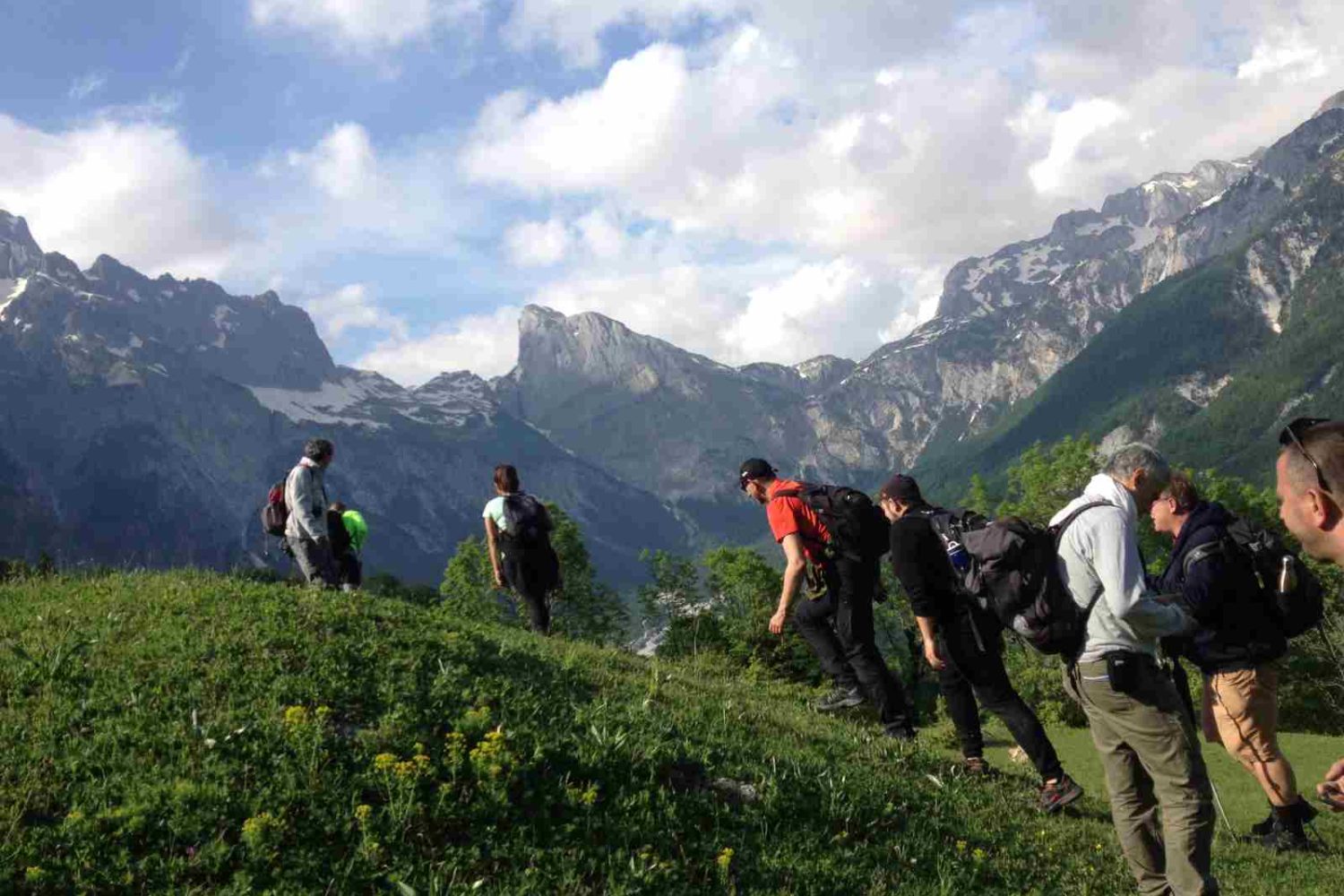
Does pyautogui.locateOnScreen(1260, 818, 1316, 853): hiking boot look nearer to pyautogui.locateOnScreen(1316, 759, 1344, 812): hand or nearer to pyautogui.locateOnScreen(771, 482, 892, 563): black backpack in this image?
pyautogui.locateOnScreen(771, 482, 892, 563): black backpack

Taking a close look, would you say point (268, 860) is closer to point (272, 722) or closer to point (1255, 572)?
point (272, 722)

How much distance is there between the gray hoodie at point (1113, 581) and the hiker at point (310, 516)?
10083 mm

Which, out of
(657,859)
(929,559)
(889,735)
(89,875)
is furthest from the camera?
(889,735)

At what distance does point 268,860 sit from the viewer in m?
5.33

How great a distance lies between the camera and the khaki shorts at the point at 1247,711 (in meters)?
8.86

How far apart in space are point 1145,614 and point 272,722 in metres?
5.90

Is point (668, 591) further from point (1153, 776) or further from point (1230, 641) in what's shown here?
point (1153, 776)

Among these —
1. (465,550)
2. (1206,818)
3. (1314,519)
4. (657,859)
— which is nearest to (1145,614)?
(1206,818)

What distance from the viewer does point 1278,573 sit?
337 inches

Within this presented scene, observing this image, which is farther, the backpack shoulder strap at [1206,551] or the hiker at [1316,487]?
the backpack shoulder strap at [1206,551]

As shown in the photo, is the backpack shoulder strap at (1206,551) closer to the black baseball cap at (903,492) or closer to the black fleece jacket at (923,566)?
the black fleece jacket at (923,566)

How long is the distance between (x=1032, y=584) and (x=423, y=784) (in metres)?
4.27

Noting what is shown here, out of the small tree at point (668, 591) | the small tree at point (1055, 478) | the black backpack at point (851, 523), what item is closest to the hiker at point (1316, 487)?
the black backpack at point (851, 523)

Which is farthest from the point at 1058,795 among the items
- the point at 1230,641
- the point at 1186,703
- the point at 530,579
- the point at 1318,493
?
the point at 530,579
